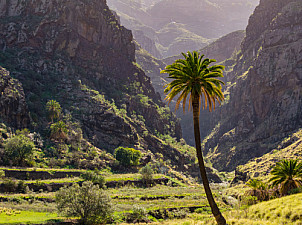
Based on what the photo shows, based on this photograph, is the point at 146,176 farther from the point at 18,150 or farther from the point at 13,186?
the point at 13,186

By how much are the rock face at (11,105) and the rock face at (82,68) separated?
602 cm

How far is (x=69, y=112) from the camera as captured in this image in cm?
11550

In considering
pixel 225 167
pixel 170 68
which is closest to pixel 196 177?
pixel 225 167

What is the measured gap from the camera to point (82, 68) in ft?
488

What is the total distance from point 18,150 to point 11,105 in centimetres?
2675

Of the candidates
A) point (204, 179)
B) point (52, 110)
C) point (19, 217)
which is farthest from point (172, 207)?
point (52, 110)

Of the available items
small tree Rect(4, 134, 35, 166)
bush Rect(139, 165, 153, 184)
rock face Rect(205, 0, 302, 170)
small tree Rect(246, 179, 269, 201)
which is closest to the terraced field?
bush Rect(139, 165, 153, 184)

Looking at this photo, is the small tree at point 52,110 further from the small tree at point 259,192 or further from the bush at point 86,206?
the small tree at point 259,192

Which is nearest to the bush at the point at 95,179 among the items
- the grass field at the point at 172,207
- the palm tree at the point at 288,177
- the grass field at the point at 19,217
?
the grass field at the point at 172,207

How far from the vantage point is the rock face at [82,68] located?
12012 centimetres

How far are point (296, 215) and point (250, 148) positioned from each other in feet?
508

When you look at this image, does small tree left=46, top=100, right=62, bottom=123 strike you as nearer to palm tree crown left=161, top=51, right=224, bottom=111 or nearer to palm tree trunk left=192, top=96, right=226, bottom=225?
palm tree crown left=161, top=51, right=224, bottom=111

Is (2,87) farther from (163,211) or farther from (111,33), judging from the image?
(111,33)

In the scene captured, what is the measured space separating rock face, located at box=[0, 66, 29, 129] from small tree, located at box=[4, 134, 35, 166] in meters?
19.4
